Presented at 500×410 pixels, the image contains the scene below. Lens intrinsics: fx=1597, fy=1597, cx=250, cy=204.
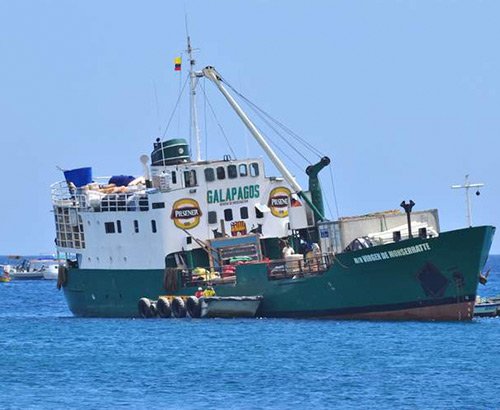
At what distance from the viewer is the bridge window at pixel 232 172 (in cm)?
6191

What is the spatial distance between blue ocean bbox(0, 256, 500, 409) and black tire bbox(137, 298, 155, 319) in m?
0.51

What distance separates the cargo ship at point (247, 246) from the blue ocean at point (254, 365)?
44.6 inches

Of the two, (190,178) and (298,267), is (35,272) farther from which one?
(298,267)

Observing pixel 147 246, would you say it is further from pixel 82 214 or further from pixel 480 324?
pixel 480 324

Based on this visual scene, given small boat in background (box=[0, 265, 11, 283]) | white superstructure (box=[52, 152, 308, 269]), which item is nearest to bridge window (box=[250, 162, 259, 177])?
white superstructure (box=[52, 152, 308, 269])

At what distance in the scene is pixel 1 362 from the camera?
48.6m

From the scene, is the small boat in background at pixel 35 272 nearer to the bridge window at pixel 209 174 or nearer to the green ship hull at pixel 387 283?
the bridge window at pixel 209 174

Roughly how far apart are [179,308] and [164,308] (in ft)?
2.38

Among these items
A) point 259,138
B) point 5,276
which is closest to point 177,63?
point 259,138

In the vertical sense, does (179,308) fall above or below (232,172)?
below

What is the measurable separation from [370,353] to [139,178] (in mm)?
22094

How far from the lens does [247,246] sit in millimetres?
60844

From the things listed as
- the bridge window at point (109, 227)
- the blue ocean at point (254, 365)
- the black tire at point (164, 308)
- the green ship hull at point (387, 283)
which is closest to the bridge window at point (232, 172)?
the bridge window at point (109, 227)

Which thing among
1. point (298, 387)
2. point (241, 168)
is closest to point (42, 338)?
point (241, 168)
